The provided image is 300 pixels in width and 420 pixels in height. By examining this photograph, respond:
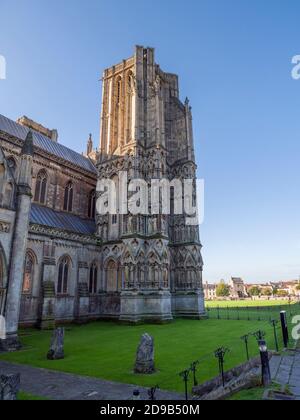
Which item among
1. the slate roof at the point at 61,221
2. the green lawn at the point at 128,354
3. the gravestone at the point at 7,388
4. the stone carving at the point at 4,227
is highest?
the slate roof at the point at 61,221

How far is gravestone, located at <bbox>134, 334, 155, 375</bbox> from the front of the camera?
407 inches

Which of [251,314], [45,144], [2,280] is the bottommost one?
[251,314]

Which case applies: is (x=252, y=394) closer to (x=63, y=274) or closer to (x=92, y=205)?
(x=63, y=274)

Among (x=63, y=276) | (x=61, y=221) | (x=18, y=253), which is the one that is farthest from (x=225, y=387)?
(x=61, y=221)

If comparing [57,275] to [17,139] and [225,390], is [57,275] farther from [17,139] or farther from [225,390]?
[225,390]

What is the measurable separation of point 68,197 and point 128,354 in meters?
22.3

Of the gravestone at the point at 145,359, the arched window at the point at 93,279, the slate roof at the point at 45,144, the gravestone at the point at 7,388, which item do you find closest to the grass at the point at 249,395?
the gravestone at the point at 145,359

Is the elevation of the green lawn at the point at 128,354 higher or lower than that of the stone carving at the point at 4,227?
lower

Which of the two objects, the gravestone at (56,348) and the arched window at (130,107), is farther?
the arched window at (130,107)

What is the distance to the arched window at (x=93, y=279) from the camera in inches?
1160

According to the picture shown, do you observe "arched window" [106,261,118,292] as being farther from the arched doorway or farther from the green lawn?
the arched doorway

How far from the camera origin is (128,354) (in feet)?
44.0

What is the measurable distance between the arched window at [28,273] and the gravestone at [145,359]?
50.3 ft

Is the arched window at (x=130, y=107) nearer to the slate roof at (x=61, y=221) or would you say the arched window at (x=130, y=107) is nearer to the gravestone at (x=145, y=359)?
the slate roof at (x=61, y=221)
